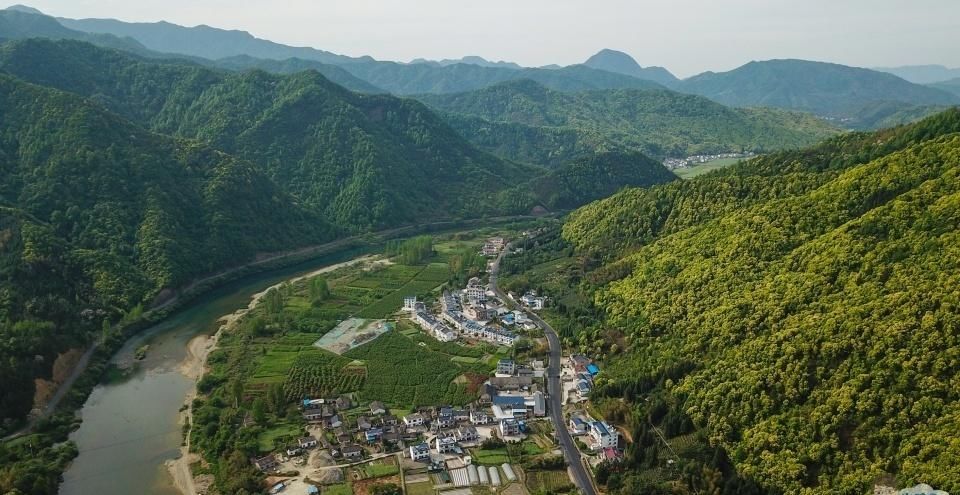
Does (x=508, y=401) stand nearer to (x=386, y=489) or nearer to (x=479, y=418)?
(x=479, y=418)

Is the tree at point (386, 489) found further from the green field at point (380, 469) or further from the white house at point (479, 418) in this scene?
the white house at point (479, 418)

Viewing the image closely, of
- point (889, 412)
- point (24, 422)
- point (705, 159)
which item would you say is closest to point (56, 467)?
point (24, 422)

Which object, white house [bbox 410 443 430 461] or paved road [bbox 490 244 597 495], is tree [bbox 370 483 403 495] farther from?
paved road [bbox 490 244 597 495]

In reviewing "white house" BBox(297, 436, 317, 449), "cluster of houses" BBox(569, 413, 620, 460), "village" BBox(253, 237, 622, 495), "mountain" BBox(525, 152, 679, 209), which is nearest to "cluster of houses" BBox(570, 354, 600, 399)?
"village" BBox(253, 237, 622, 495)

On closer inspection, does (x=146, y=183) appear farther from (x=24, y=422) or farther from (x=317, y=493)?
(x=317, y=493)

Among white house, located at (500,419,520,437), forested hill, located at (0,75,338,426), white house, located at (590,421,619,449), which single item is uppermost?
forested hill, located at (0,75,338,426)

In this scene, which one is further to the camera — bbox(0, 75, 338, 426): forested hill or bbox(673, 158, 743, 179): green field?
bbox(673, 158, 743, 179): green field

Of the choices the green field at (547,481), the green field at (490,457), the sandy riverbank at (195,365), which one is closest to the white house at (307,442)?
the sandy riverbank at (195,365)
